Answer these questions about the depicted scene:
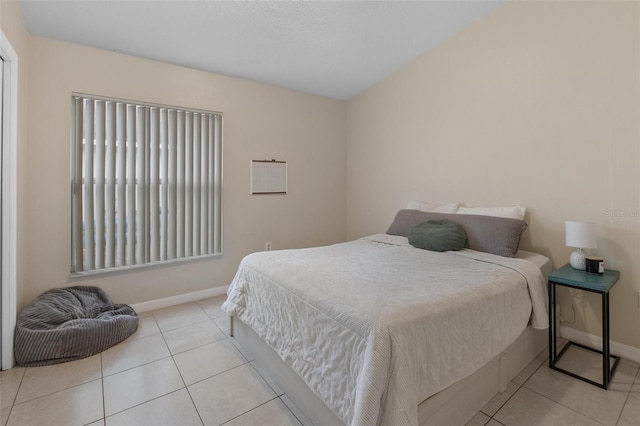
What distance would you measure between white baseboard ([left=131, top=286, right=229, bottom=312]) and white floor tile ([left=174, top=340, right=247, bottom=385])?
40.5 inches

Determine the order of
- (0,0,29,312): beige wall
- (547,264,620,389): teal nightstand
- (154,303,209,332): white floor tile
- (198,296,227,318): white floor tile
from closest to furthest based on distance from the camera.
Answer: (547,264,620,389): teal nightstand
(0,0,29,312): beige wall
(154,303,209,332): white floor tile
(198,296,227,318): white floor tile

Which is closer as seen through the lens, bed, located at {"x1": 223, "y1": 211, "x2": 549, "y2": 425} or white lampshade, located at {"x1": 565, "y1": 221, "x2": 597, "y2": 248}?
bed, located at {"x1": 223, "y1": 211, "x2": 549, "y2": 425}

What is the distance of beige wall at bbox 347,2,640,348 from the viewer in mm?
1968

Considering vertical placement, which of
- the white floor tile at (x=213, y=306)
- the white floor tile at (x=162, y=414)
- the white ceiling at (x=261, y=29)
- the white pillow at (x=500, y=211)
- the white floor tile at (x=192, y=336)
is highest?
the white ceiling at (x=261, y=29)

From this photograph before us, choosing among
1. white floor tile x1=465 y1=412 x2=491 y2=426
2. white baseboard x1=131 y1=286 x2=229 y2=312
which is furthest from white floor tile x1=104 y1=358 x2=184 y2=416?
white floor tile x1=465 y1=412 x2=491 y2=426

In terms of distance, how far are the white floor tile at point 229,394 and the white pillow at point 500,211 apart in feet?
7.43

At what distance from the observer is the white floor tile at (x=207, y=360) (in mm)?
1853

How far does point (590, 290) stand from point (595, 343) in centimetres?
75

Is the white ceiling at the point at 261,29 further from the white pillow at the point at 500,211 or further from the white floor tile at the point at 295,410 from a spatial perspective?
the white floor tile at the point at 295,410

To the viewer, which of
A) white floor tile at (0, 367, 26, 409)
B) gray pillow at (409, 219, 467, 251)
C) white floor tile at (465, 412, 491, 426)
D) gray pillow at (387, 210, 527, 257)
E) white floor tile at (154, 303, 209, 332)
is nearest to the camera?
white floor tile at (465, 412, 491, 426)

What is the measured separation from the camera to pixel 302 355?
4.75ft

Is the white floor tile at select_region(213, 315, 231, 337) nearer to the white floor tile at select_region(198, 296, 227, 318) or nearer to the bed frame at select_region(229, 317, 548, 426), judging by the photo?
the white floor tile at select_region(198, 296, 227, 318)

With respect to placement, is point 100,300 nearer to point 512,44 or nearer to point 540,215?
point 540,215

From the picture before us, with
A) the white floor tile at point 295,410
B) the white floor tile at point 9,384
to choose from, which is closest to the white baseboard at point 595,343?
the white floor tile at point 295,410
